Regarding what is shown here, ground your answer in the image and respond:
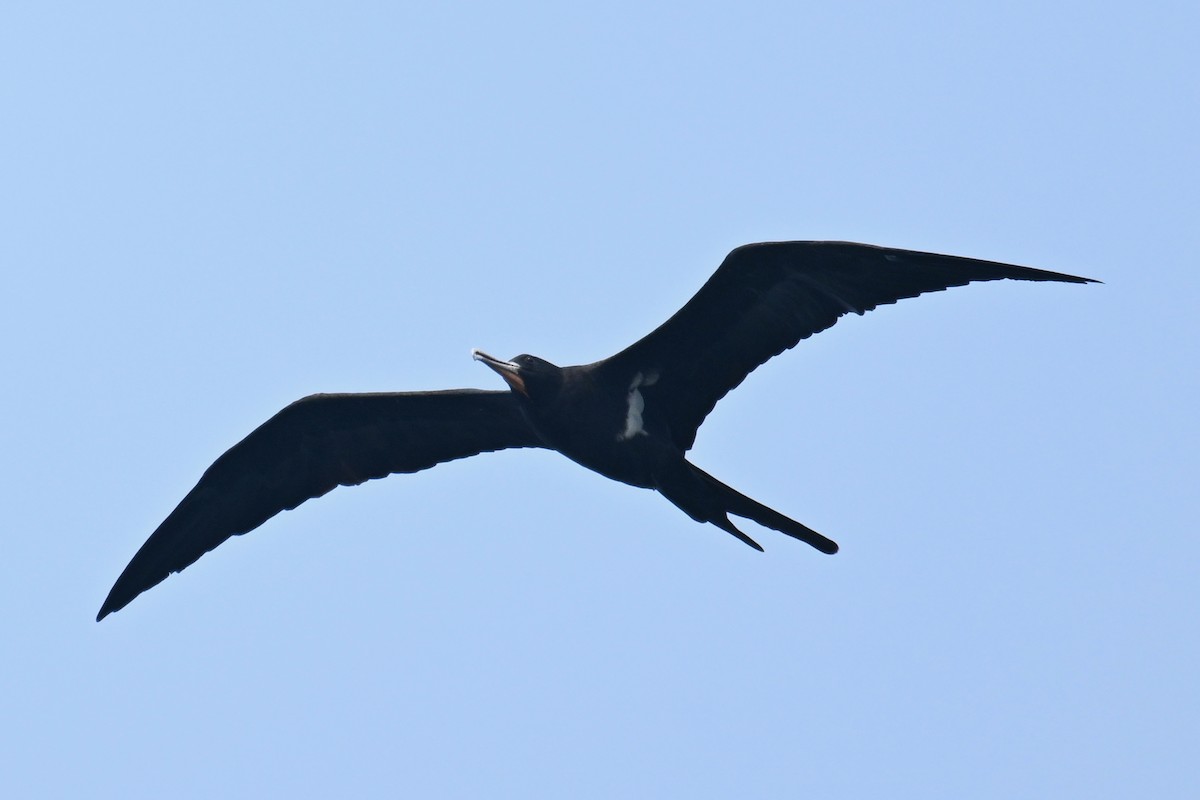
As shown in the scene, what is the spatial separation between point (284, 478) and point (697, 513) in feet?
10.0

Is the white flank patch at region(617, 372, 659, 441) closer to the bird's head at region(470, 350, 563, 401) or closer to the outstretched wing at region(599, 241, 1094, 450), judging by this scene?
the outstretched wing at region(599, 241, 1094, 450)

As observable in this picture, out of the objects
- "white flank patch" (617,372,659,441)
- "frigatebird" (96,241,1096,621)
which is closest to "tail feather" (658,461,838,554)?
"frigatebird" (96,241,1096,621)

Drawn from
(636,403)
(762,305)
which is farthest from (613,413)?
(762,305)

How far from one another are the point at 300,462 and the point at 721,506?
3125mm

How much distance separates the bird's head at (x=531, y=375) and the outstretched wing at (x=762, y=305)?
1.14 feet

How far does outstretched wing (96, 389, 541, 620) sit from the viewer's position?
11789mm

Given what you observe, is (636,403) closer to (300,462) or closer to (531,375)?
(531,375)

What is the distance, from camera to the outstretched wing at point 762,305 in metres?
10.1

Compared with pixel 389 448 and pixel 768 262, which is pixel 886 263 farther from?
pixel 389 448

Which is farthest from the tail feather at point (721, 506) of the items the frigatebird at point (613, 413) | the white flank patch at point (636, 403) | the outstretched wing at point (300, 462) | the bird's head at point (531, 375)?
the outstretched wing at point (300, 462)

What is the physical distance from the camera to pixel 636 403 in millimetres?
10922

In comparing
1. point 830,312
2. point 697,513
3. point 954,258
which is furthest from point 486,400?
point 954,258

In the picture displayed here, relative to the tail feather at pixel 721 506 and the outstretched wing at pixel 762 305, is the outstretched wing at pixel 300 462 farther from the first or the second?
the tail feather at pixel 721 506

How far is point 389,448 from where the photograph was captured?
11953 millimetres
